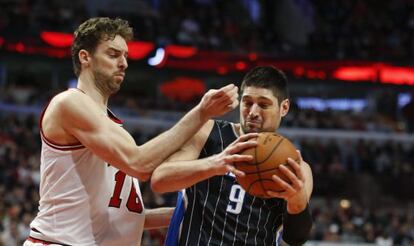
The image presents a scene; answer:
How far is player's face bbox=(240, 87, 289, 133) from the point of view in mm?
4059

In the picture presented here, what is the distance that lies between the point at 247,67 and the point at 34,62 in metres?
7.06

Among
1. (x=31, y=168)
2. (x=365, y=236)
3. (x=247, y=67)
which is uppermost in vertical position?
(x=247, y=67)

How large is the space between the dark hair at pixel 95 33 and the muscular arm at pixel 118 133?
0.29 metres

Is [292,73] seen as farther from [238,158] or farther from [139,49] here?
[238,158]

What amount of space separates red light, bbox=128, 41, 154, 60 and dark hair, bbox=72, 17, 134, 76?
19.5m

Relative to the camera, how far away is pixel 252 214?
4.16m

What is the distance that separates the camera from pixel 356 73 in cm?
2584

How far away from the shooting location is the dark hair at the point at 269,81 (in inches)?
163

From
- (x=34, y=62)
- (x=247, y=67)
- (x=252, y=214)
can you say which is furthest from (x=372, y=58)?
(x=252, y=214)

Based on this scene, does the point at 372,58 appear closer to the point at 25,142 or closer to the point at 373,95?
the point at 373,95

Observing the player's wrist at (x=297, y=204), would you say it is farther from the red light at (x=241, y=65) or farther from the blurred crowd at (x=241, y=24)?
the red light at (x=241, y=65)

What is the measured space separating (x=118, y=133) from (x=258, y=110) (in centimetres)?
78

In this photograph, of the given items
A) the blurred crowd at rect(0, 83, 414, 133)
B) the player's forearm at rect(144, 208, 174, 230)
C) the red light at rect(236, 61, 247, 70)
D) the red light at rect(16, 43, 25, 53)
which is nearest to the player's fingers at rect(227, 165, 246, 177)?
the player's forearm at rect(144, 208, 174, 230)

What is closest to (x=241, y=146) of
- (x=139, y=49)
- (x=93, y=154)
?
(x=93, y=154)
